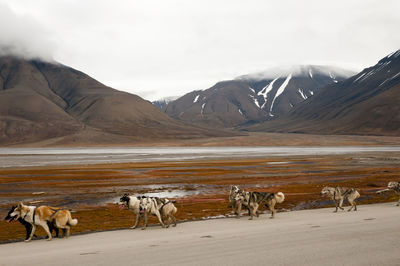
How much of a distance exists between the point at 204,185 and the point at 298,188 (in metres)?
10.0

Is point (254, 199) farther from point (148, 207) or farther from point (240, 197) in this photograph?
point (148, 207)

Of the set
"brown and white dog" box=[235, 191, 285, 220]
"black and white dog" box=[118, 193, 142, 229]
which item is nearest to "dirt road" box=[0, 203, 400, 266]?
"black and white dog" box=[118, 193, 142, 229]

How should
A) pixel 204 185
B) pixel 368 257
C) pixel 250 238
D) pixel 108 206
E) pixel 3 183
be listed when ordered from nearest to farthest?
pixel 368 257 < pixel 250 238 < pixel 108 206 < pixel 204 185 < pixel 3 183

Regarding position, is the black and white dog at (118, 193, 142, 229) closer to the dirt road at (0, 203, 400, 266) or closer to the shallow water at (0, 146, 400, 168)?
the dirt road at (0, 203, 400, 266)

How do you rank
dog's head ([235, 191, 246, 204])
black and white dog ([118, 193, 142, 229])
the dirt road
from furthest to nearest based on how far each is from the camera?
1. dog's head ([235, 191, 246, 204])
2. black and white dog ([118, 193, 142, 229])
3. the dirt road

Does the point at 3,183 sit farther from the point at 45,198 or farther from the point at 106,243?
the point at 106,243

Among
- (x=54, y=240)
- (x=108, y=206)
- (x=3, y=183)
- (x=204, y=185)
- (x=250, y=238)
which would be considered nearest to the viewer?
(x=250, y=238)

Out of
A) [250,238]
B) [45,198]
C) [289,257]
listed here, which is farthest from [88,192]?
[289,257]

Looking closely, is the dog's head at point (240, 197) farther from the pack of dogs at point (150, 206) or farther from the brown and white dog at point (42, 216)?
the brown and white dog at point (42, 216)

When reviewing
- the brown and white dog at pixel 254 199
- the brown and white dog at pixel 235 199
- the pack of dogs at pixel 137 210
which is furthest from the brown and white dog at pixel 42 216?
the brown and white dog at pixel 254 199

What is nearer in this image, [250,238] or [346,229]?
[250,238]

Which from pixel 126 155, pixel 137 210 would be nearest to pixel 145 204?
pixel 137 210

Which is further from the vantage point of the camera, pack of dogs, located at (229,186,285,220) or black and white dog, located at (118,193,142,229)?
pack of dogs, located at (229,186,285,220)

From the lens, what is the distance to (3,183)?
42375 mm
